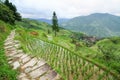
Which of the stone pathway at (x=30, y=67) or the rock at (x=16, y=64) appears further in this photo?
the rock at (x=16, y=64)

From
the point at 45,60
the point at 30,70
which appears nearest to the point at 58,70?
the point at 30,70

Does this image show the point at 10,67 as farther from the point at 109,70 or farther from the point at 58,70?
the point at 109,70

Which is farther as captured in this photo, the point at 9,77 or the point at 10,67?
the point at 10,67

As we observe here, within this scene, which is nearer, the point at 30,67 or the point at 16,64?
the point at 30,67

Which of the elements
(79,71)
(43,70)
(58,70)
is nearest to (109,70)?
(79,71)

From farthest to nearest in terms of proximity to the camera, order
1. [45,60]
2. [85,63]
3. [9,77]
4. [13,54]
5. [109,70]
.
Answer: [13,54]
[45,60]
[85,63]
[9,77]
[109,70]

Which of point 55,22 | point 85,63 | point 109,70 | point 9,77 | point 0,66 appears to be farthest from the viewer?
point 55,22

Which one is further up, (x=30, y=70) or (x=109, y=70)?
(x=109, y=70)

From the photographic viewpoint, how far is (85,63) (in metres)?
11.7

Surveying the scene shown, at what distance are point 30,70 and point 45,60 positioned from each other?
195 cm

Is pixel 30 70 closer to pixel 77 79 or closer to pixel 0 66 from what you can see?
pixel 0 66

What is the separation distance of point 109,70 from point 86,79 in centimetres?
116

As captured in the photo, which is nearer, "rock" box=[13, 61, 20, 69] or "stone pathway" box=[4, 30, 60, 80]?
"stone pathway" box=[4, 30, 60, 80]

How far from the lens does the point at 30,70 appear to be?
481 inches
